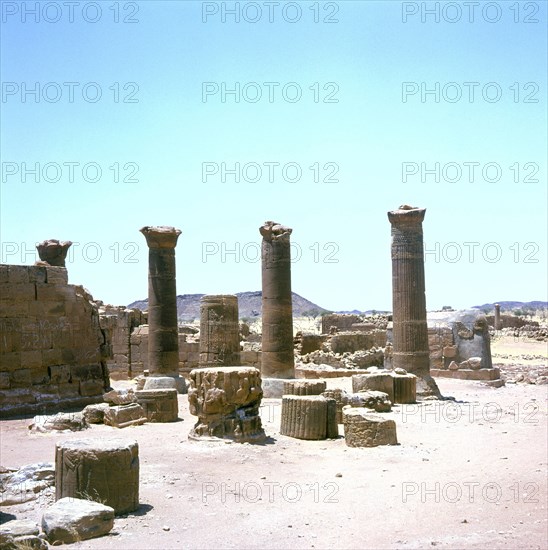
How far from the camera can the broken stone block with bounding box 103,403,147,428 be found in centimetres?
1202

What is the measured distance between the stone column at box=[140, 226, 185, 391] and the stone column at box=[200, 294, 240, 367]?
97 cm

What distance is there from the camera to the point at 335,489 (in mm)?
7598

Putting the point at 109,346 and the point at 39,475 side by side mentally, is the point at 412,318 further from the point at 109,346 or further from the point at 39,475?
the point at 39,475

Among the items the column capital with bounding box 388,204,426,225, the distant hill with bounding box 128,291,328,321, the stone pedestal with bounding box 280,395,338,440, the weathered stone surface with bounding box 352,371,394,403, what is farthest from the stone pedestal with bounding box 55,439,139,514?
the distant hill with bounding box 128,291,328,321

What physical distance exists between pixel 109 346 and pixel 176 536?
10.2 m

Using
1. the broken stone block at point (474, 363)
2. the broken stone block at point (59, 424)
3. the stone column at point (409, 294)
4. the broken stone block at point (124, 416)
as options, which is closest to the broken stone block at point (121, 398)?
the broken stone block at point (124, 416)

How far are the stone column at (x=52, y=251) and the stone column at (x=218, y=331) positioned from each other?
568cm

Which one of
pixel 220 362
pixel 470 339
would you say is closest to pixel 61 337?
pixel 220 362

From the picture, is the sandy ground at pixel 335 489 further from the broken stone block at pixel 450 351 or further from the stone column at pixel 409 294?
the broken stone block at pixel 450 351

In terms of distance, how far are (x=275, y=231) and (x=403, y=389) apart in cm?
482

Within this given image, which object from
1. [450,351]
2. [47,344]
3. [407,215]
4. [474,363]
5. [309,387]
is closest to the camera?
[309,387]

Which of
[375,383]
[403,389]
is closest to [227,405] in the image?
[375,383]

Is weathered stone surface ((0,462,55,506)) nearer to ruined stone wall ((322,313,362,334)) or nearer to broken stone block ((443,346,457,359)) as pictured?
broken stone block ((443,346,457,359))

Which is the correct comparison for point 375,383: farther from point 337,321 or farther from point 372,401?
point 337,321
